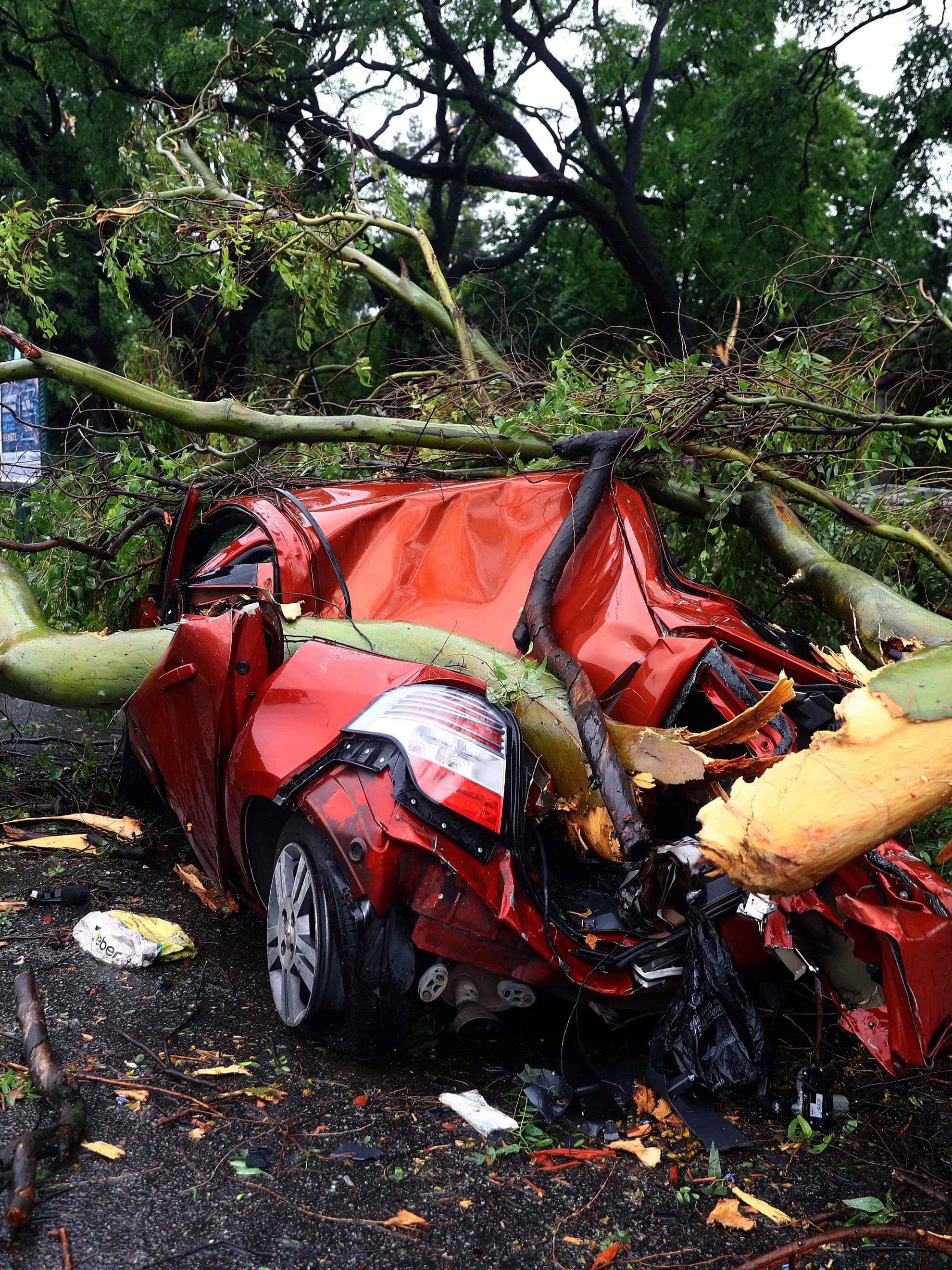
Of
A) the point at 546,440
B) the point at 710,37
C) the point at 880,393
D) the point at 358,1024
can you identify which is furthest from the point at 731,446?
the point at 710,37

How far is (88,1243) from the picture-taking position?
7.05 ft

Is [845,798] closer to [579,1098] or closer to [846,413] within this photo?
[579,1098]

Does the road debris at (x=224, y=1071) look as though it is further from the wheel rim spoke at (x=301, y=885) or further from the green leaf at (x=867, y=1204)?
the green leaf at (x=867, y=1204)

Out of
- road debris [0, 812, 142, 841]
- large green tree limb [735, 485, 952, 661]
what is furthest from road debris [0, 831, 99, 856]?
large green tree limb [735, 485, 952, 661]

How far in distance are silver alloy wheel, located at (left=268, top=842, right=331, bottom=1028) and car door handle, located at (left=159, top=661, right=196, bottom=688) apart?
28.8 inches

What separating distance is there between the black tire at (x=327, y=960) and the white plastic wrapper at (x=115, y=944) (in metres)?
0.64

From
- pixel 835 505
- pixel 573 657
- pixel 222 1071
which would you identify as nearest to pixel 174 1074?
pixel 222 1071

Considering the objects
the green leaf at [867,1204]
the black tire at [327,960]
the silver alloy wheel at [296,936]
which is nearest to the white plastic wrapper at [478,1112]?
the black tire at [327,960]

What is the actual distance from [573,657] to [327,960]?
1.23 meters

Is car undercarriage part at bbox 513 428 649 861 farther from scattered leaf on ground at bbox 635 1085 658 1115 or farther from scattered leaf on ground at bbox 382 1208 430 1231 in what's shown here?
scattered leaf on ground at bbox 382 1208 430 1231

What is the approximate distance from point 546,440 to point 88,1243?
342 cm

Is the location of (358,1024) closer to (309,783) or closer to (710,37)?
(309,783)

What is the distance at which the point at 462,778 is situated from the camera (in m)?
2.76

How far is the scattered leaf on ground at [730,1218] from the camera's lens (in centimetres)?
234
